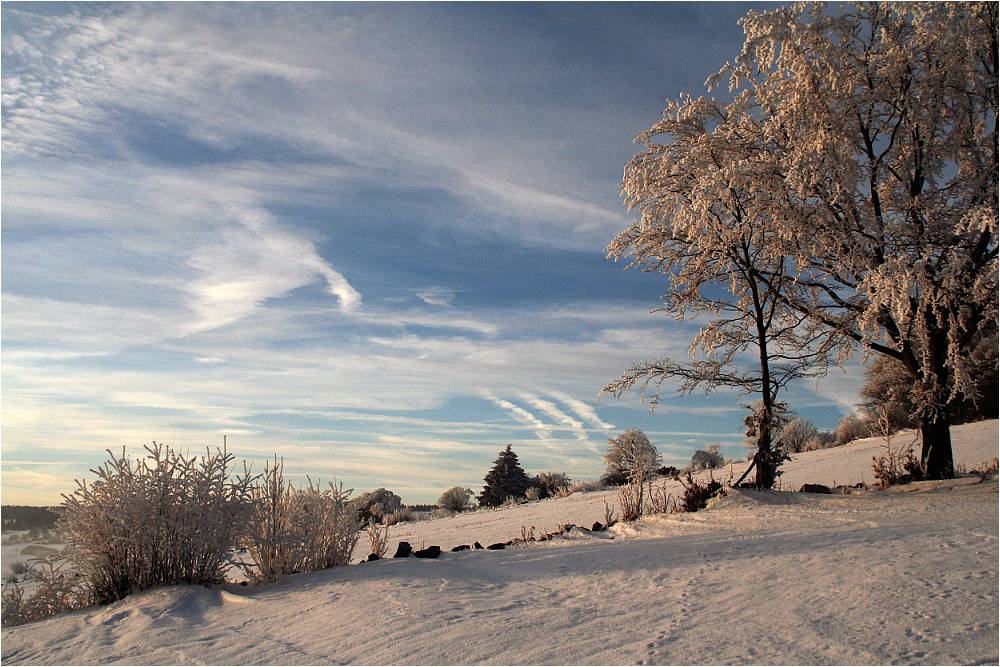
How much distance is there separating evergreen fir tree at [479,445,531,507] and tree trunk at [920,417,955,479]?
14.9 metres

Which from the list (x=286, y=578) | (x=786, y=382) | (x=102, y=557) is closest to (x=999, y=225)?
(x=786, y=382)

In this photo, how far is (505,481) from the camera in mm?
25406

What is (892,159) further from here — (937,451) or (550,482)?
(550,482)

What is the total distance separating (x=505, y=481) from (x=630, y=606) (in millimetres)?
20272

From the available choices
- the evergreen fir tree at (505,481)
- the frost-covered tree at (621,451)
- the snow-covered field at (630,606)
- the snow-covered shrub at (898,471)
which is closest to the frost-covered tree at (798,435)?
the frost-covered tree at (621,451)

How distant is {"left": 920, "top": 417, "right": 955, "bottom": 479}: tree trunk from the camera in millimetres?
11336

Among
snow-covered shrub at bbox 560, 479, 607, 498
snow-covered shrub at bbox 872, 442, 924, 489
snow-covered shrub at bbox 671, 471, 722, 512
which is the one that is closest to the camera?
snow-covered shrub at bbox 671, 471, 722, 512

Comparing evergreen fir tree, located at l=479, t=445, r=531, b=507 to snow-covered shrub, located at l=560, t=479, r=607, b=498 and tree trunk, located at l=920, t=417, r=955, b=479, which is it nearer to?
snow-covered shrub, located at l=560, t=479, r=607, b=498

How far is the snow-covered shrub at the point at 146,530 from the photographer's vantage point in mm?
7629

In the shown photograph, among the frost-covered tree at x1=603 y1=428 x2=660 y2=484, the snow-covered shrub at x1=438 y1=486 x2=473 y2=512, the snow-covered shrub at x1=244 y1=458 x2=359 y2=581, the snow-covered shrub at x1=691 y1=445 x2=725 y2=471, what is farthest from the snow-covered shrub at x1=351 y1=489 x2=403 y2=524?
the snow-covered shrub at x1=244 y1=458 x2=359 y2=581

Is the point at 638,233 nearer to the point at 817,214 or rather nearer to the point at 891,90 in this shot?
the point at 817,214

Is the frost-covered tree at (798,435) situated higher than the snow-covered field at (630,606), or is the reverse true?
the frost-covered tree at (798,435)

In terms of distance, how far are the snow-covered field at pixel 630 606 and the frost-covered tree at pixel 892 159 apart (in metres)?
2.84

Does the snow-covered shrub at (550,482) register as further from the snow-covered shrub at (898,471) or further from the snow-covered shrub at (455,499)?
the snow-covered shrub at (898,471)
